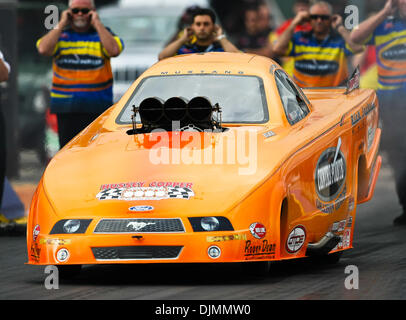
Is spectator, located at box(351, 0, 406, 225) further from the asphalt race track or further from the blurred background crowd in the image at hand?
the blurred background crowd

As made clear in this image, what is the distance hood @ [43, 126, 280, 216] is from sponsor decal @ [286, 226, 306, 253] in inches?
19.0

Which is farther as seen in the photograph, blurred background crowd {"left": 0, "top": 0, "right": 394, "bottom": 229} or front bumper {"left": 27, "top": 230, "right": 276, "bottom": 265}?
blurred background crowd {"left": 0, "top": 0, "right": 394, "bottom": 229}

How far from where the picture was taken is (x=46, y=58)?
2230 cm

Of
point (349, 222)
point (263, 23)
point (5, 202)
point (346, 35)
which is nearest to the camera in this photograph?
point (349, 222)

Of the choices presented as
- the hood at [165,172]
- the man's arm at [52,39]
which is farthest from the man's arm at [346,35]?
the hood at [165,172]

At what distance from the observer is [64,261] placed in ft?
30.7

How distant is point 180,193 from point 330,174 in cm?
154

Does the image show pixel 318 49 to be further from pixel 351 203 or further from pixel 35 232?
pixel 35 232

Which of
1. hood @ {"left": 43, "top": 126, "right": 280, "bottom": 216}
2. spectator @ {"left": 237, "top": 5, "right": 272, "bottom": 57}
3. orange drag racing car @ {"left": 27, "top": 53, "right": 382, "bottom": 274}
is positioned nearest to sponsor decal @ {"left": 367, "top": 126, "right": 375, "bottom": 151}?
orange drag racing car @ {"left": 27, "top": 53, "right": 382, "bottom": 274}

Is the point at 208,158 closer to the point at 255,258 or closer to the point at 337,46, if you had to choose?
the point at 255,258

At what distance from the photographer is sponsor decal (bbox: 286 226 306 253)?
9.60 m

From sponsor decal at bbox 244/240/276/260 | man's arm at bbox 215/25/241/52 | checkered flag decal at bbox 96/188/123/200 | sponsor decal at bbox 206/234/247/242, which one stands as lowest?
sponsor decal at bbox 244/240/276/260

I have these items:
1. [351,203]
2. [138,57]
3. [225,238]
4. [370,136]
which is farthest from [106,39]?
[138,57]
